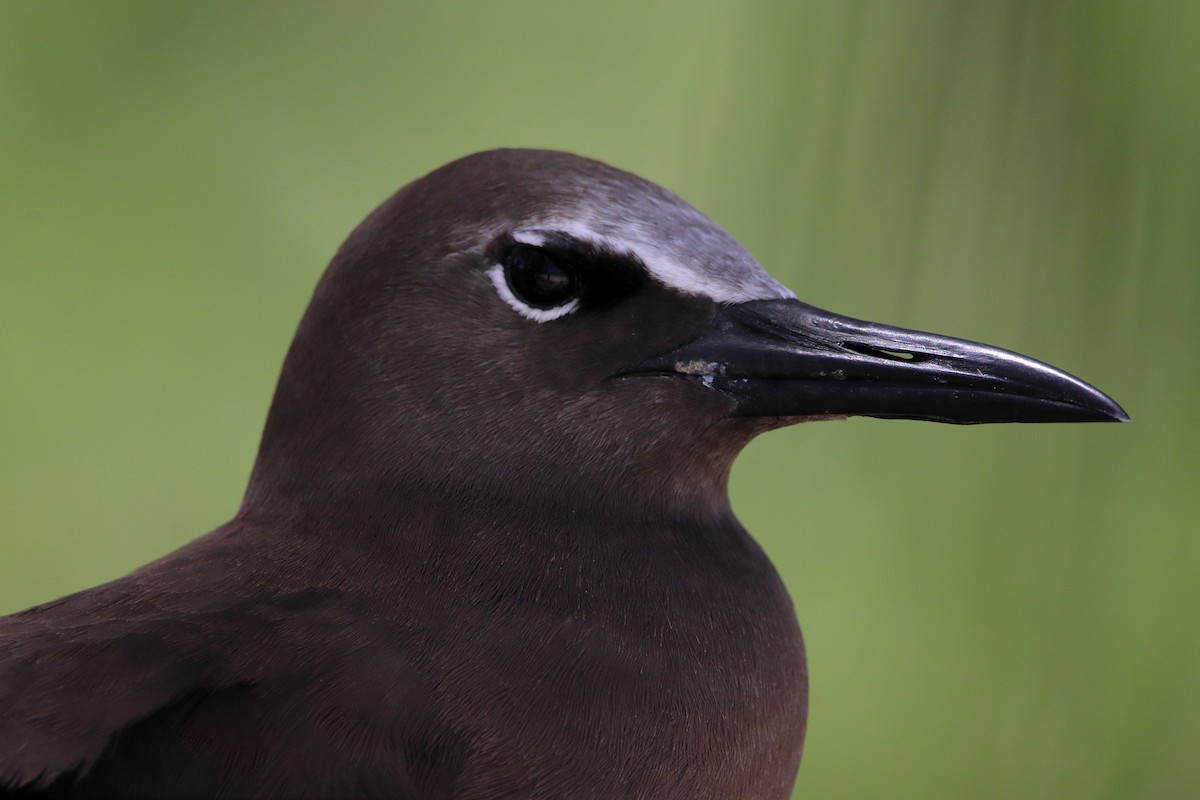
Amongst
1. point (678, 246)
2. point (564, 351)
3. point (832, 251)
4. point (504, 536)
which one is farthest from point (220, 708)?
point (832, 251)

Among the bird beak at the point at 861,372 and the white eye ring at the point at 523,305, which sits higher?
the white eye ring at the point at 523,305

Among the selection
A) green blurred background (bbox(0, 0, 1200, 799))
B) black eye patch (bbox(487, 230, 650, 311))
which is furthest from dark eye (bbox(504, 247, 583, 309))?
green blurred background (bbox(0, 0, 1200, 799))

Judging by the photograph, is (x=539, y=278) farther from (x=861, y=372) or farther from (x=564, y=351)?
(x=861, y=372)

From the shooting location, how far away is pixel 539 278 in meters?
1.45

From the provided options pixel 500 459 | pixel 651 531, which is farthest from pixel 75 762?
pixel 651 531

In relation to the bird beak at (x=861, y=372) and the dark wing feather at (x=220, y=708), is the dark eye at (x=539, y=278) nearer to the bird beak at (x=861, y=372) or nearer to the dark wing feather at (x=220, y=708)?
the bird beak at (x=861, y=372)

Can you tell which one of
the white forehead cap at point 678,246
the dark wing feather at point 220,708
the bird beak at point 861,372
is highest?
the white forehead cap at point 678,246

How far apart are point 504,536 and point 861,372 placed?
1.38 ft

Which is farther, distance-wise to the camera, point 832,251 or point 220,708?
point 832,251

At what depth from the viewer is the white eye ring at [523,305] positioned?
57.3 inches

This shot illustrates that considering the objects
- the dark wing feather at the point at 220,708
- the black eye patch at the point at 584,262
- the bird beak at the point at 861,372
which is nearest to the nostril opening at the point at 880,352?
the bird beak at the point at 861,372

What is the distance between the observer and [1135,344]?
2.16 metres

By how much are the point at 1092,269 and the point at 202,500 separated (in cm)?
186

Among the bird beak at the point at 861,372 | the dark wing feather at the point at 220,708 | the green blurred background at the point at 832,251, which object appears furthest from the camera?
the green blurred background at the point at 832,251
